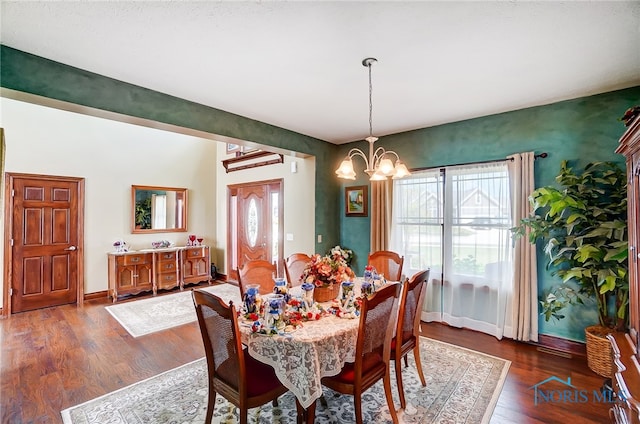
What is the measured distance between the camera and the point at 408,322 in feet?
7.80

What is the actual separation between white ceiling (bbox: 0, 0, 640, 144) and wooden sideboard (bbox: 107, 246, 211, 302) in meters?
3.57

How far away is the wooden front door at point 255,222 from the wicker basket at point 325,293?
2.73 metres

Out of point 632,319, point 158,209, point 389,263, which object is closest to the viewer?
point 632,319

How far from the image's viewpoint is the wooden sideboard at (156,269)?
5.04 m

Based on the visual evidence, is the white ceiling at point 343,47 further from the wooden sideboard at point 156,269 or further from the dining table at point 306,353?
the wooden sideboard at point 156,269

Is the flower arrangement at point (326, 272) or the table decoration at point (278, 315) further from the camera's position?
the flower arrangement at point (326, 272)

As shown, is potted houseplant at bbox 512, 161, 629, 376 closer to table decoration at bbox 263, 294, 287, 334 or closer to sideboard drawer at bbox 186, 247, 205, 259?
table decoration at bbox 263, 294, 287, 334

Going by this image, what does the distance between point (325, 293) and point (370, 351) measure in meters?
0.59

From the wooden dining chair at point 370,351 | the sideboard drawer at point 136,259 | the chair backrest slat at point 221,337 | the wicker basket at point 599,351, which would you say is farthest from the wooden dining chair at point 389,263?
the sideboard drawer at point 136,259

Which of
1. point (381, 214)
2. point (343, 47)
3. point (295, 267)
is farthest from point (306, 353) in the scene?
point (381, 214)

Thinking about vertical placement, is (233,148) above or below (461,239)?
above

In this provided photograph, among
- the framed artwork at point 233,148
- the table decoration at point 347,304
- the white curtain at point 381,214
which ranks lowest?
the table decoration at point 347,304

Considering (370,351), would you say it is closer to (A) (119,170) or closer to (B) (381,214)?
(B) (381,214)

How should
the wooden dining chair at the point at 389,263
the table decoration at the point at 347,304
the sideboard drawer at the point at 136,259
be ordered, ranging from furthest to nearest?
the sideboard drawer at the point at 136,259 < the wooden dining chair at the point at 389,263 < the table decoration at the point at 347,304
